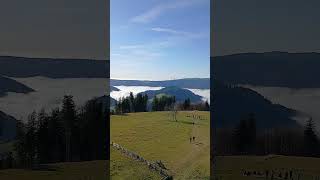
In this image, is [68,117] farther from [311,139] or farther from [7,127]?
[311,139]

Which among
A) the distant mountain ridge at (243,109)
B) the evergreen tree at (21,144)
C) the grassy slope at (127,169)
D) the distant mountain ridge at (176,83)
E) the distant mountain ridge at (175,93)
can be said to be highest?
the distant mountain ridge at (176,83)

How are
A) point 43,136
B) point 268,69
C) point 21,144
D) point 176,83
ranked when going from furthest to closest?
point 176,83 < point 268,69 < point 43,136 < point 21,144

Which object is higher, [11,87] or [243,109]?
[11,87]

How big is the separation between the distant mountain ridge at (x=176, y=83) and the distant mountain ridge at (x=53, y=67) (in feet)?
1.99

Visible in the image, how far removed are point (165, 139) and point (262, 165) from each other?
235 centimetres

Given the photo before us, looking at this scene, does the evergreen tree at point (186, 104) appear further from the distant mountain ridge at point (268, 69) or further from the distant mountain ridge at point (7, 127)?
the distant mountain ridge at point (7, 127)

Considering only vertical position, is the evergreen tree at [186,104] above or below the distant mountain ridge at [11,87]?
below

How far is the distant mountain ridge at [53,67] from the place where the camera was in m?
5.23

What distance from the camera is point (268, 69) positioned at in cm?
571

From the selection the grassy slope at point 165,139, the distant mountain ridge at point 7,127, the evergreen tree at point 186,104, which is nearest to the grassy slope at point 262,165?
the grassy slope at point 165,139

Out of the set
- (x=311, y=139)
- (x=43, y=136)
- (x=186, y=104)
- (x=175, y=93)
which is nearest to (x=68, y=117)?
(x=43, y=136)

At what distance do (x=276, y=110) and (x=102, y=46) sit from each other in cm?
250

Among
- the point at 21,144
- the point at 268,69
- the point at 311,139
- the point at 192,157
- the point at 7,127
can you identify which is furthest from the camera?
the point at 192,157

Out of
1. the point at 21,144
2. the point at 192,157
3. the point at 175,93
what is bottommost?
the point at 192,157
